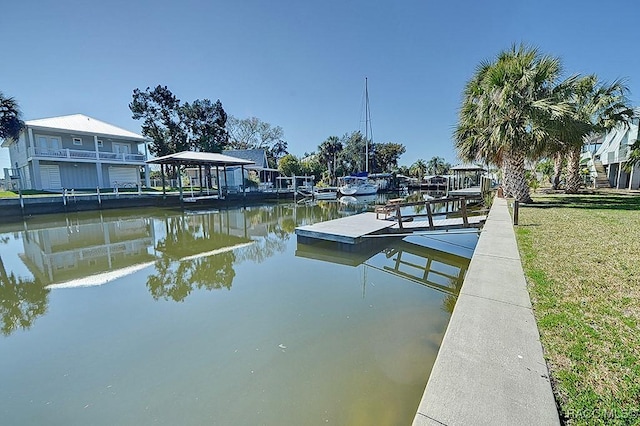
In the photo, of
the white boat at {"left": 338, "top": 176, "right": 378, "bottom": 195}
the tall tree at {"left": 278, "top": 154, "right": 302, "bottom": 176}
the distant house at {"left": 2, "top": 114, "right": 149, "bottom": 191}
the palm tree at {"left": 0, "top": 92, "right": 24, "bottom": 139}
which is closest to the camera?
the palm tree at {"left": 0, "top": 92, "right": 24, "bottom": 139}

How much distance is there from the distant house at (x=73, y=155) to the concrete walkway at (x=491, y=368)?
28.0 m

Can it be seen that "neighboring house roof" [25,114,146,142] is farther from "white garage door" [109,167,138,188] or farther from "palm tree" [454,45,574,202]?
"palm tree" [454,45,574,202]

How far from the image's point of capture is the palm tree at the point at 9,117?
18.0 meters

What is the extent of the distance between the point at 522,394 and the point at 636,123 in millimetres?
25585

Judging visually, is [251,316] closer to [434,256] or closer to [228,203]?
[434,256]

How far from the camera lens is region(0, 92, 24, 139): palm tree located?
18.0 m

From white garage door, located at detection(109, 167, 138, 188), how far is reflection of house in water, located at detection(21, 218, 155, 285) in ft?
42.9

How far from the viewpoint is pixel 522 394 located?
6.30 feet

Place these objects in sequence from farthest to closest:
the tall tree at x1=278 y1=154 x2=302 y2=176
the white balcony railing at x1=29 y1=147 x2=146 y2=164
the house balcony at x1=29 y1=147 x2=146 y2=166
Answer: the tall tree at x1=278 y1=154 x2=302 y2=176 → the white balcony railing at x1=29 y1=147 x2=146 y2=164 → the house balcony at x1=29 y1=147 x2=146 y2=166

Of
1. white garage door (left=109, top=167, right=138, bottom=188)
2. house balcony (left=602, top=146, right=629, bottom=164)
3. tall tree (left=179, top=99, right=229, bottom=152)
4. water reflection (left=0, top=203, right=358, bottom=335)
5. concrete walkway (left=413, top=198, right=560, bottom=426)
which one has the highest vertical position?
tall tree (left=179, top=99, right=229, bottom=152)

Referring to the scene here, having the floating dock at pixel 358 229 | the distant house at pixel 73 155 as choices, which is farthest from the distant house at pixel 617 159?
the distant house at pixel 73 155

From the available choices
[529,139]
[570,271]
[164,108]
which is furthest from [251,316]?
[164,108]

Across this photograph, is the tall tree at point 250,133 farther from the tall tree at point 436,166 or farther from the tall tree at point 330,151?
the tall tree at point 436,166

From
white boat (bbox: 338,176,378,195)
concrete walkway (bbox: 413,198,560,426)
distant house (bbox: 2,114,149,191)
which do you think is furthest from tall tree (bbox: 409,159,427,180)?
concrete walkway (bbox: 413,198,560,426)
